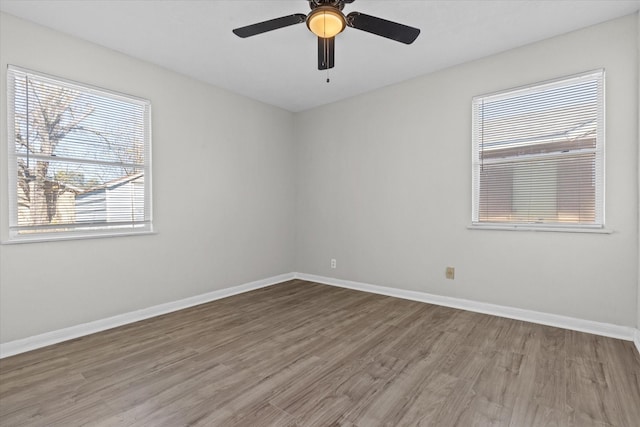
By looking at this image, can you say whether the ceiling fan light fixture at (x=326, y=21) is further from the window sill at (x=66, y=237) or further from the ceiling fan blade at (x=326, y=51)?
the window sill at (x=66, y=237)

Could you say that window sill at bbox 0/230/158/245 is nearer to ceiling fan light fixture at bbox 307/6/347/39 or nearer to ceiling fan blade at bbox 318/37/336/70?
ceiling fan blade at bbox 318/37/336/70

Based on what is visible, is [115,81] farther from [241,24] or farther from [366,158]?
[366,158]

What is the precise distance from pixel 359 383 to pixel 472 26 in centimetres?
301

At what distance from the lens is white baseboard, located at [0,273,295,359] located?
8.35 ft

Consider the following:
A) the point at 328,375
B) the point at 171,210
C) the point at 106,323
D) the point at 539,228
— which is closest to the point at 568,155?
the point at 539,228

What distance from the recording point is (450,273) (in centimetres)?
362

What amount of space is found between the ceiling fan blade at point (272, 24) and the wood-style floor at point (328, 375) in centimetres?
233

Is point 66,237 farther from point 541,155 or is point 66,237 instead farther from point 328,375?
point 541,155

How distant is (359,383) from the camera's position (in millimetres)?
2053

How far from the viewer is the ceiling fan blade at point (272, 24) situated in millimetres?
2053

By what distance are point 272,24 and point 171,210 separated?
236cm

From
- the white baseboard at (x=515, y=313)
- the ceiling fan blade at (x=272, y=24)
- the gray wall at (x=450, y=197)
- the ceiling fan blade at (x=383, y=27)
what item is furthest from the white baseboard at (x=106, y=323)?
the ceiling fan blade at (x=383, y=27)

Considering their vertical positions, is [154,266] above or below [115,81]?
below

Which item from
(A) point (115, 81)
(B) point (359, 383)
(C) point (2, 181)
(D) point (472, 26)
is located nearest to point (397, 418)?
(B) point (359, 383)
